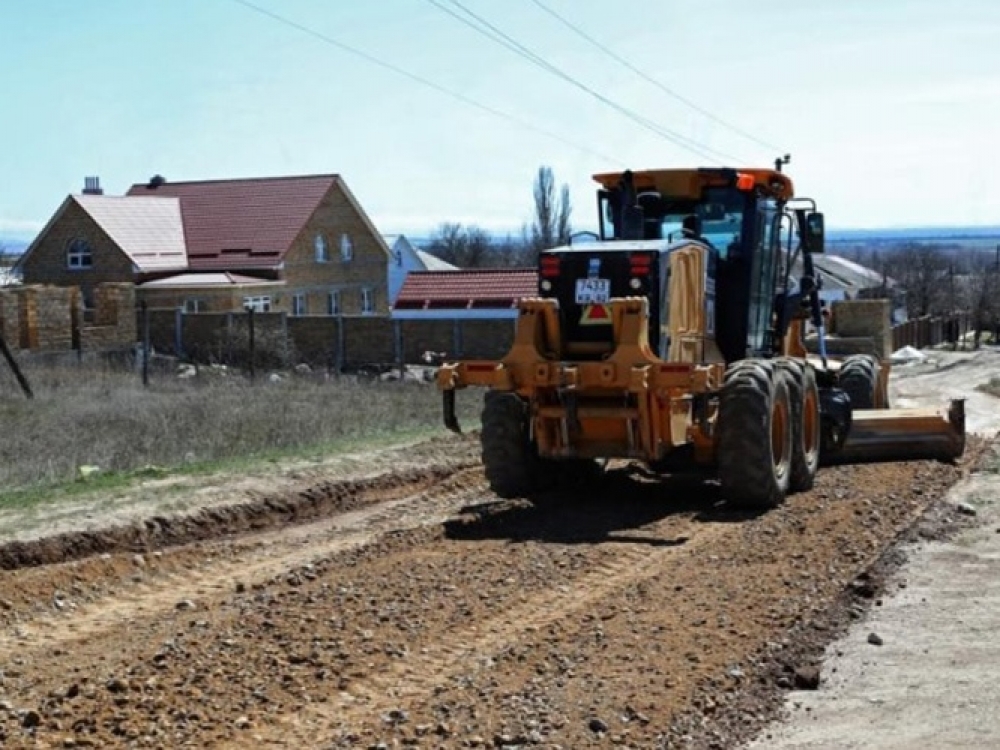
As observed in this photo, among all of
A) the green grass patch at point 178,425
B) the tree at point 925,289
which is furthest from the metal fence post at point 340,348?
the tree at point 925,289

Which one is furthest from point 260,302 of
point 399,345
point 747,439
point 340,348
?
point 747,439

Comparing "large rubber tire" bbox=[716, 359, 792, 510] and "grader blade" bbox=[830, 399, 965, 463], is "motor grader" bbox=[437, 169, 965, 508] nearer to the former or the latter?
"large rubber tire" bbox=[716, 359, 792, 510]

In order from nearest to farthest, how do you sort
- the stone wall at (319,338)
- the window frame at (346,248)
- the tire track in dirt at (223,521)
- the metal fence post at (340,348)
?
the tire track in dirt at (223,521) → the stone wall at (319,338) → the metal fence post at (340,348) → the window frame at (346,248)

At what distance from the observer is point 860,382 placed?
17.5 m

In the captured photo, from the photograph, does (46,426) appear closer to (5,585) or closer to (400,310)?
(5,585)

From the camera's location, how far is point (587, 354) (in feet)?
40.6

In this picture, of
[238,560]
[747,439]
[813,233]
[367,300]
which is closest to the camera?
[238,560]

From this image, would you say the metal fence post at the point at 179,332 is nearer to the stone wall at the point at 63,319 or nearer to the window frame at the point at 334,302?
the stone wall at the point at 63,319

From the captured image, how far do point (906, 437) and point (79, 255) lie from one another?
37706 mm

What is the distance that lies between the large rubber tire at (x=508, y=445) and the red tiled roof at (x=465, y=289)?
3179 centimetres

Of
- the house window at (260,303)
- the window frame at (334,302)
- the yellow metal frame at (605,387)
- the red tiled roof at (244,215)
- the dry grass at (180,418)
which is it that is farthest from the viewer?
the window frame at (334,302)

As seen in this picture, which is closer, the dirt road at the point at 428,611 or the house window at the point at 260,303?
the dirt road at the point at 428,611

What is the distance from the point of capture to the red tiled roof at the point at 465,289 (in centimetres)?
4522

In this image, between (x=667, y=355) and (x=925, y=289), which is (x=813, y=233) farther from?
(x=925, y=289)
